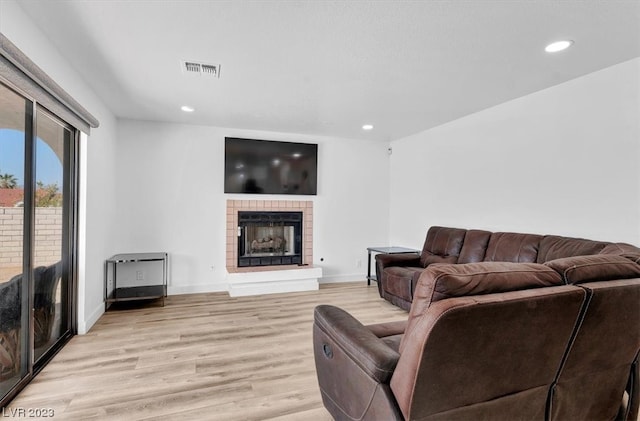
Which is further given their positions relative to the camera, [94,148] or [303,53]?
[94,148]

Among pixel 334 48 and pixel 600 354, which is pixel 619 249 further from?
pixel 334 48

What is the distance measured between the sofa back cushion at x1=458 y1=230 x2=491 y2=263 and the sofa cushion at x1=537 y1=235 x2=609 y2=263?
2.04 ft

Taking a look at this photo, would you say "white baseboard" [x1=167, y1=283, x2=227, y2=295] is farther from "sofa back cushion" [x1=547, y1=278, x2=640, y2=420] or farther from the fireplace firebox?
"sofa back cushion" [x1=547, y1=278, x2=640, y2=420]

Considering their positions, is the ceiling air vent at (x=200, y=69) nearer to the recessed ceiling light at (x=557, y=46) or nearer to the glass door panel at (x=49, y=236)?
the glass door panel at (x=49, y=236)

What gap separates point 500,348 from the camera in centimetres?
118

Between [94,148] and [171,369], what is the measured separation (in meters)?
2.36

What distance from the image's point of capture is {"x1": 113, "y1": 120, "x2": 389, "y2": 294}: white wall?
168 inches

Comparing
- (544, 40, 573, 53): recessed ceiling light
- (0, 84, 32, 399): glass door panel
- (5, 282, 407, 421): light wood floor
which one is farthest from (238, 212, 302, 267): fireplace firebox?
(544, 40, 573, 53): recessed ceiling light

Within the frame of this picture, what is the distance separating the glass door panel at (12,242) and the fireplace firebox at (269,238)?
274 centimetres

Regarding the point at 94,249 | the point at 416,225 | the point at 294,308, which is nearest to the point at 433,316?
the point at 294,308

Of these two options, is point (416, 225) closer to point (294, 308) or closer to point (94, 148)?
point (294, 308)

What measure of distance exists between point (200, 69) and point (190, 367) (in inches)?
95.4

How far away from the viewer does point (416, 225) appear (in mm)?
4914

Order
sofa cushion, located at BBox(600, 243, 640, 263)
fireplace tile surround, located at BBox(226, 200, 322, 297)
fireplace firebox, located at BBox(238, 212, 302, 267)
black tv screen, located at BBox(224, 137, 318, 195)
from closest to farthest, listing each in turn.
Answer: sofa cushion, located at BBox(600, 243, 640, 263) → fireplace tile surround, located at BBox(226, 200, 322, 297) → black tv screen, located at BBox(224, 137, 318, 195) → fireplace firebox, located at BBox(238, 212, 302, 267)
